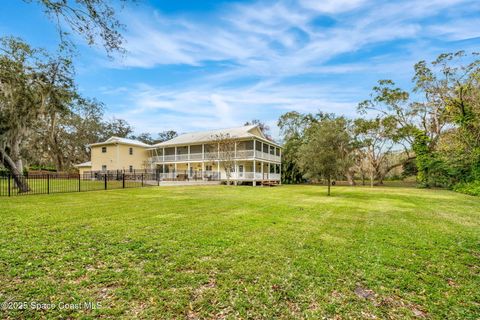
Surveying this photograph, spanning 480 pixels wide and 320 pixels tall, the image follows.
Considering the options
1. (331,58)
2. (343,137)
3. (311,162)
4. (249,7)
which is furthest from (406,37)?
(249,7)

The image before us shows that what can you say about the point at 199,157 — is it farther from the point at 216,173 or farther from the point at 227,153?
the point at 227,153

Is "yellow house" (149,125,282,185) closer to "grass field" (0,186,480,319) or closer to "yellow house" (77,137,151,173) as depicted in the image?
"yellow house" (77,137,151,173)

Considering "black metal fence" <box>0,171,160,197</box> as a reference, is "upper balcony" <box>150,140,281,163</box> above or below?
above

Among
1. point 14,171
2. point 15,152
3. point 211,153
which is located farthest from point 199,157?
point 14,171

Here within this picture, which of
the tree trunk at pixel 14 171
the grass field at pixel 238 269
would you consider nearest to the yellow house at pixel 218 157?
the tree trunk at pixel 14 171

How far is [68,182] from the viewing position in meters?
18.8

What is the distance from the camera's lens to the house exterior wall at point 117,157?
2970 cm

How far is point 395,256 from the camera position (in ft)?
13.6

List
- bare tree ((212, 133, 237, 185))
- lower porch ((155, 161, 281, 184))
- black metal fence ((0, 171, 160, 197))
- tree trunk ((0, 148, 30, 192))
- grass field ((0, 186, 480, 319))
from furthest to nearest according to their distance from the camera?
lower porch ((155, 161, 281, 184)) → bare tree ((212, 133, 237, 185)) → black metal fence ((0, 171, 160, 197)) → tree trunk ((0, 148, 30, 192)) → grass field ((0, 186, 480, 319))

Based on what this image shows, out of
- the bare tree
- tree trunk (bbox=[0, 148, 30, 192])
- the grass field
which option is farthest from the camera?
the bare tree

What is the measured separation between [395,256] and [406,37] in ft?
49.6

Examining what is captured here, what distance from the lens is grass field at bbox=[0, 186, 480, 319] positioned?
262 cm

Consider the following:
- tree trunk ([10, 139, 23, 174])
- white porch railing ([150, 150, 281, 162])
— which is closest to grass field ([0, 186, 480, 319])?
tree trunk ([10, 139, 23, 174])

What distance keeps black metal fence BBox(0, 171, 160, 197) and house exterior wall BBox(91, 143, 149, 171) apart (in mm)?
2484
